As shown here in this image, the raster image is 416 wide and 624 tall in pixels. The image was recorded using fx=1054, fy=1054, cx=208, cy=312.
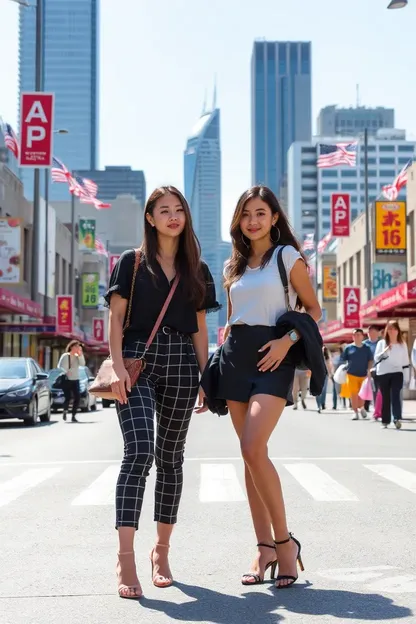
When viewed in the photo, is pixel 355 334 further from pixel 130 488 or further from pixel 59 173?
pixel 59 173

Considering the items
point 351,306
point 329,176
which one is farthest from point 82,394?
point 329,176

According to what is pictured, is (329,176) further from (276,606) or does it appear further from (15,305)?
(276,606)

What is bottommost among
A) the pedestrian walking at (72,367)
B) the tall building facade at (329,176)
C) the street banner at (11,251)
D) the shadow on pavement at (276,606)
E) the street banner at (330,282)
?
the shadow on pavement at (276,606)

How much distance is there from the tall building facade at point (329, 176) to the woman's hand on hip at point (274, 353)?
172m

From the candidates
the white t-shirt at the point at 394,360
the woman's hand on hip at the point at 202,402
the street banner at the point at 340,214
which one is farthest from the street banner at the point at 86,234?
the woman's hand on hip at the point at 202,402

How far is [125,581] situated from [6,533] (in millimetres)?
2240

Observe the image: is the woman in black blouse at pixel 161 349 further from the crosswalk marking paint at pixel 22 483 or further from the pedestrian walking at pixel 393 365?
the pedestrian walking at pixel 393 365

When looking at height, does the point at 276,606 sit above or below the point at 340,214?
below

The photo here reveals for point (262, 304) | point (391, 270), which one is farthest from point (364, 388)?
point (391, 270)

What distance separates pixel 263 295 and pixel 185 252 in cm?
50

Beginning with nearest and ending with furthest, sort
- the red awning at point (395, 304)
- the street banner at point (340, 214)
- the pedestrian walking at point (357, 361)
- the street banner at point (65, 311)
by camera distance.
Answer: the pedestrian walking at point (357, 361) → the red awning at point (395, 304) → the street banner at point (65, 311) → the street banner at point (340, 214)

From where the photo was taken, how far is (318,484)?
9453mm

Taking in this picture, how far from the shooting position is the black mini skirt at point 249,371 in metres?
5.07

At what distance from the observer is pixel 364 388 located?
2095cm
